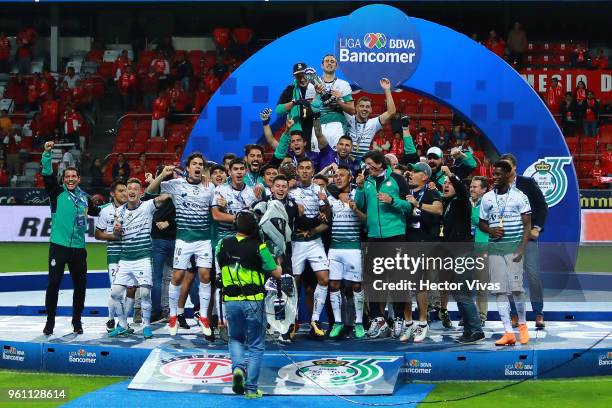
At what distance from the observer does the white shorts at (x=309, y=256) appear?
41.7ft

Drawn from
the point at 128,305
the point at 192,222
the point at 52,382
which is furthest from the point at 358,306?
the point at 52,382

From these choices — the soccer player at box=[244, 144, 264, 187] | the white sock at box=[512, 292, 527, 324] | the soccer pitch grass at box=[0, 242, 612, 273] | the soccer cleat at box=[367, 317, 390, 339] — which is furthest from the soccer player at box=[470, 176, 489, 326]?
the soccer pitch grass at box=[0, 242, 612, 273]

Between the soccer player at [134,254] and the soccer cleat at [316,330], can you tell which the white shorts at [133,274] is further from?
the soccer cleat at [316,330]

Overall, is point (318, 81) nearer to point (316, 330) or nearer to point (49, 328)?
point (316, 330)

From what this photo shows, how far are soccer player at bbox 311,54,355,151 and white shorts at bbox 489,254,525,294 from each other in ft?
9.67

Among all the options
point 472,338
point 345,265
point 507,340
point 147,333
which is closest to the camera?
point 507,340

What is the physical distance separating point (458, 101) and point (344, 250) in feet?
15.9

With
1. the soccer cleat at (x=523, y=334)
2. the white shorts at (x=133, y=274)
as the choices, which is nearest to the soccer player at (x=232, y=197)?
the white shorts at (x=133, y=274)

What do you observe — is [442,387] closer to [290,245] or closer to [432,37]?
[290,245]

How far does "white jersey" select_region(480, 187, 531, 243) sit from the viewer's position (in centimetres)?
1234

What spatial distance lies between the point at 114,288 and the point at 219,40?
20.2m

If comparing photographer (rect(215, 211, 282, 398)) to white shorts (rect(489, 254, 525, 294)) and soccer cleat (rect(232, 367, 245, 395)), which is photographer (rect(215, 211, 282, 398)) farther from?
white shorts (rect(489, 254, 525, 294))

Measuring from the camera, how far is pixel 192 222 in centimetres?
1284

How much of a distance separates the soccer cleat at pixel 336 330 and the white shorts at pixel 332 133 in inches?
97.5
